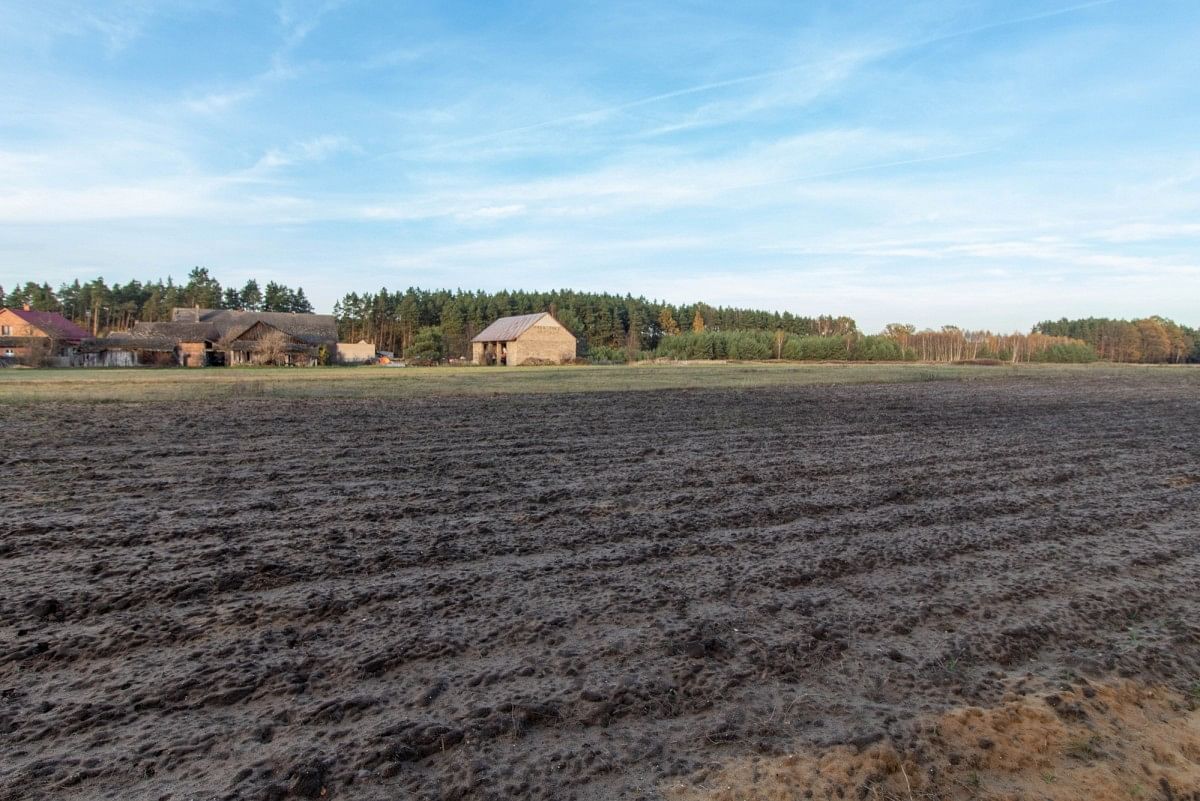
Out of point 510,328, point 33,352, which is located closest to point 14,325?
point 33,352

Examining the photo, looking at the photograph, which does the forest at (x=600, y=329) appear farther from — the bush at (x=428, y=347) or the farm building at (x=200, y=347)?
the farm building at (x=200, y=347)

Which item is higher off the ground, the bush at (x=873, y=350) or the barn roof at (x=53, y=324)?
the barn roof at (x=53, y=324)

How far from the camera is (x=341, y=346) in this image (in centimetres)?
7800

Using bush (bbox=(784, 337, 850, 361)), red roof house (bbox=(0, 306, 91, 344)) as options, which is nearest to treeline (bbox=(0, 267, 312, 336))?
red roof house (bbox=(0, 306, 91, 344))

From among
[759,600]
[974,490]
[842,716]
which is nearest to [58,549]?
[759,600]

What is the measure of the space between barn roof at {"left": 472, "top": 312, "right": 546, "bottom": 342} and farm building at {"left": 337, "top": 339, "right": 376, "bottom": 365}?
46.6 feet

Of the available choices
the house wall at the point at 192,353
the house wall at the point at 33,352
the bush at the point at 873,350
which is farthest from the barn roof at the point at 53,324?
the bush at the point at 873,350

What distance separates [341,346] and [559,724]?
80728mm

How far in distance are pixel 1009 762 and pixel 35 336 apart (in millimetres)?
78819

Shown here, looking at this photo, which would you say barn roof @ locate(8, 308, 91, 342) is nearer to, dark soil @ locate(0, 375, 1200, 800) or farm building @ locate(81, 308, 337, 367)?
farm building @ locate(81, 308, 337, 367)

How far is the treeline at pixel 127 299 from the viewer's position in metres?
103

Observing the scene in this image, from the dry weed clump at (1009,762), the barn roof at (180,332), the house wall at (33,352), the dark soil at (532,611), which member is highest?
the barn roof at (180,332)

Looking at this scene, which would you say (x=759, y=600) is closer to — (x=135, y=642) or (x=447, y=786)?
(x=447, y=786)

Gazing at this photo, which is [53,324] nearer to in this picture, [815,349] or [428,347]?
[428,347]
